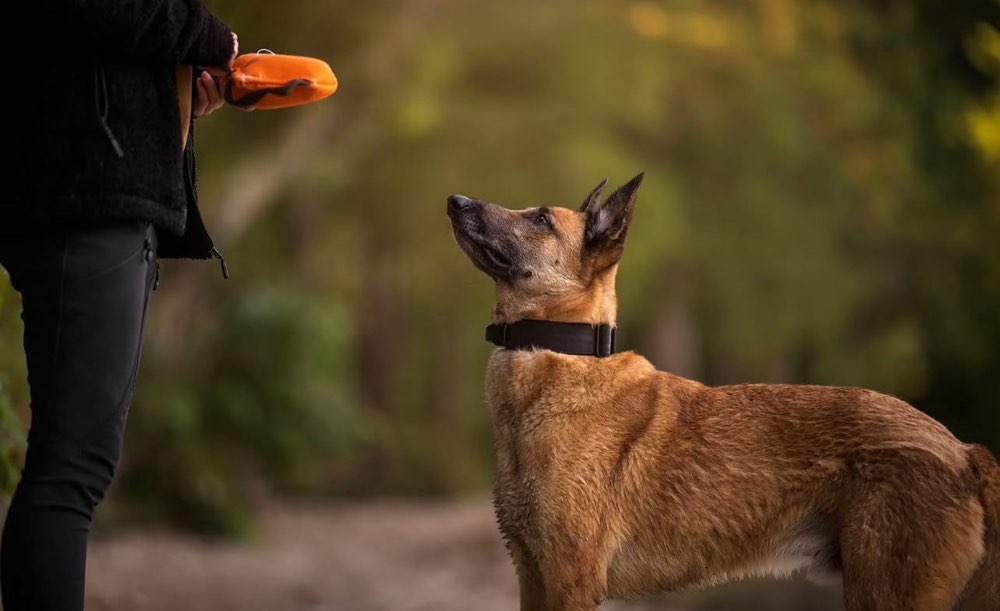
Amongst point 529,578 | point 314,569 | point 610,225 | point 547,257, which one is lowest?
point 314,569

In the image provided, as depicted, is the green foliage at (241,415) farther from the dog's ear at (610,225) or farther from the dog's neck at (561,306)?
the dog's ear at (610,225)

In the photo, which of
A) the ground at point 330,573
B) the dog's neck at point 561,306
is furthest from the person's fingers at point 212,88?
the ground at point 330,573

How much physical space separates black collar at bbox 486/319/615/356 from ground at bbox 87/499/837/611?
15.3 feet

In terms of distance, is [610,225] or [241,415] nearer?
[610,225]

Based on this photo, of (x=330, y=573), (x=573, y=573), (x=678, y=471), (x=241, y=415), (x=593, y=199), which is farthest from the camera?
(x=241, y=415)

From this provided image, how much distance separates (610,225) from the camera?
5031 mm

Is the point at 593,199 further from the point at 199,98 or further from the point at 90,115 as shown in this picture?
the point at 90,115

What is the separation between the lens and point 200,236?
4.11 metres

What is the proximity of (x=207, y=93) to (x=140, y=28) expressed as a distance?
24.8 inches

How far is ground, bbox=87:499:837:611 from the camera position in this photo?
966 cm

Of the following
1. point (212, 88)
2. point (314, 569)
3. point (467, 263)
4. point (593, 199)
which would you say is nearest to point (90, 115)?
point (212, 88)

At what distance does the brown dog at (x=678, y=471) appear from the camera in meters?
4.27

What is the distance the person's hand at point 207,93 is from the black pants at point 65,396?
0.73m

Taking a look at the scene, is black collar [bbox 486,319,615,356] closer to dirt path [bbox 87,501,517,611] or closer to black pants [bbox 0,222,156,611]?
black pants [bbox 0,222,156,611]
